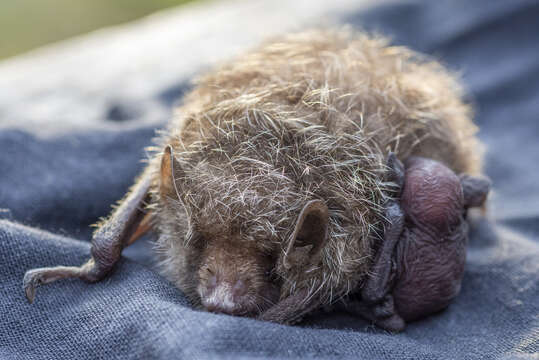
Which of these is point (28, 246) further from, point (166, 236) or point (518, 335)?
point (518, 335)

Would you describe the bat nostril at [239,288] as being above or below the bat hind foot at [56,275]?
above

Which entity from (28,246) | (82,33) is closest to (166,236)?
(28,246)

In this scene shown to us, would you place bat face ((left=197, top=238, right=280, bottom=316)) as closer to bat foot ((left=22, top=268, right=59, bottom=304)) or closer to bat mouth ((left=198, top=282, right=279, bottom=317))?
bat mouth ((left=198, top=282, right=279, bottom=317))

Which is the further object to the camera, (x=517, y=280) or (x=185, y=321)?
(x=517, y=280)

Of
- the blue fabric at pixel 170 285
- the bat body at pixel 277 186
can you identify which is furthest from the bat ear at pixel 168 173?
the blue fabric at pixel 170 285

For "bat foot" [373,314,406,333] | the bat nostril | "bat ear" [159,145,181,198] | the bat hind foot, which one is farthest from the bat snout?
"bat foot" [373,314,406,333]

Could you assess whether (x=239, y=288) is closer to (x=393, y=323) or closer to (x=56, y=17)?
(x=393, y=323)

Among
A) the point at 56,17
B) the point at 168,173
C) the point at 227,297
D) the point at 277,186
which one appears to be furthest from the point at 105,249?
the point at 56,17

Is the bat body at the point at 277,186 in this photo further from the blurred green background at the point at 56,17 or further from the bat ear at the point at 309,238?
the blurred green background at the point at 56,17

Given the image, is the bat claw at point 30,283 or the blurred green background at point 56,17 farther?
the blurred green background at point 56,17
